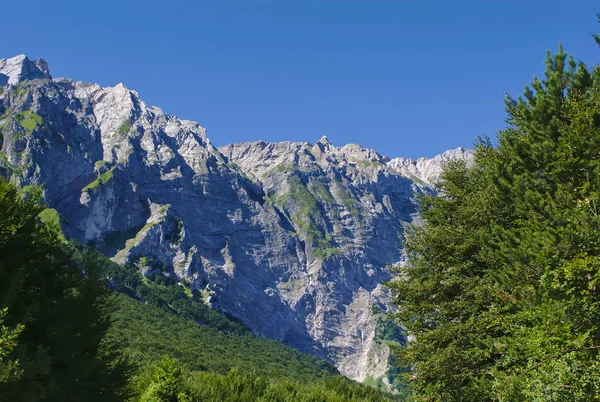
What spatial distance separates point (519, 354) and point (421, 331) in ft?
28.8

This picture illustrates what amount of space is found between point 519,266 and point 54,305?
21.1 m

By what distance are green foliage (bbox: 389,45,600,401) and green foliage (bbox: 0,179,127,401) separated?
1665cm

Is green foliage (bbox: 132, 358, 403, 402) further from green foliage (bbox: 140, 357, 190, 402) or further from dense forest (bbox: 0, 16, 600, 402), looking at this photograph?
dense forest (bbox: 0, 16, 600, 402)

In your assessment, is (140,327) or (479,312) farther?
(140,327)

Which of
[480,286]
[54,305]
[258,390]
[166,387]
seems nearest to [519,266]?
[480,286]

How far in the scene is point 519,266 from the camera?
18438 mm

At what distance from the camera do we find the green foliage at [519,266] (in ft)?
51.5

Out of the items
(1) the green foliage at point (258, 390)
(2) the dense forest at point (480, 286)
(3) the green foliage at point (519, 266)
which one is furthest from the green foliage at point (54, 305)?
(3) the green foliage at point (519, 266)

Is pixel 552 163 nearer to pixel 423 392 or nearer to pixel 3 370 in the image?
pixel 423 392

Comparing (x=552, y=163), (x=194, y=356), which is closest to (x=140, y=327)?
(x=194, y=356)

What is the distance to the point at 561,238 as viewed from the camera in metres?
16.8

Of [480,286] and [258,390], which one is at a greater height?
[480,286]

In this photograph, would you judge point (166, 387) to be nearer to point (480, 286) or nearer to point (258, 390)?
point (258, 390)

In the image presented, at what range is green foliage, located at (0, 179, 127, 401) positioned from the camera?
1919 centimetres
